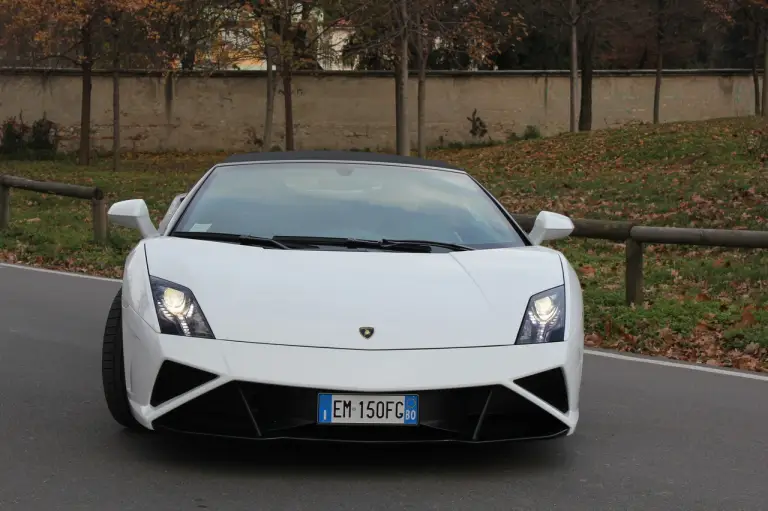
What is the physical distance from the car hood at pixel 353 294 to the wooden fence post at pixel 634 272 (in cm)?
562

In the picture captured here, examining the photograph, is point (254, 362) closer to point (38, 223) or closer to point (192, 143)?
point (38, 223)

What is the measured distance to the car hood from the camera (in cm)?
549

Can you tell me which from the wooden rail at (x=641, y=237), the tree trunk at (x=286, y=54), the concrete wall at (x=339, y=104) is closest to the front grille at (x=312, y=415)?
the wooden rail at (x=641, y=237)

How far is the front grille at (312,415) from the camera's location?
539cm

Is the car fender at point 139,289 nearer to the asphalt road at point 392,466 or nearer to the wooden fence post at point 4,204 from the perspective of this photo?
the asphalt road at point 392,466

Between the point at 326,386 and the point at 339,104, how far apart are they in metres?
40.0

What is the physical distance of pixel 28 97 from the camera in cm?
4284

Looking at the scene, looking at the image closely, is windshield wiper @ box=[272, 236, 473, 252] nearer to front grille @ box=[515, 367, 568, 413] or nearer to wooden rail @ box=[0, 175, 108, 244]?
front grille @ box=[515, 367, 568, 413]

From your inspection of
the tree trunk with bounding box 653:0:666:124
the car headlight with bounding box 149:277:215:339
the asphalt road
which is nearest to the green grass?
the asphalt road

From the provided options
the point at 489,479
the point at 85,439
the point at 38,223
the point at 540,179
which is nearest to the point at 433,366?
the point at 489,479

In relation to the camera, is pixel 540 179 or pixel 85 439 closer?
pixel 85 439

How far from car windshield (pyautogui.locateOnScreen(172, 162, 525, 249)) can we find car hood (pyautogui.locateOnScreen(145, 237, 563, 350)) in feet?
1.51

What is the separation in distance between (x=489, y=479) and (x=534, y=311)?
74 centimetres

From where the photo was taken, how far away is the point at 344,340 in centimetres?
545
